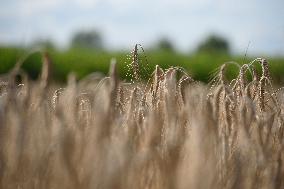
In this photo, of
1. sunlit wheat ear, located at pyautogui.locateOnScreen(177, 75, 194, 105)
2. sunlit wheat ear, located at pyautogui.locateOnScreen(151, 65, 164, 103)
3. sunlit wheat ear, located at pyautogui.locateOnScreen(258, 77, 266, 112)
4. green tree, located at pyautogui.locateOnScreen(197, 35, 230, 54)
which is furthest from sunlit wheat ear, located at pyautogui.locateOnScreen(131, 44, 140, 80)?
green tree, located at pyautogui.locateOnScreen(197, 35, 230, 54)

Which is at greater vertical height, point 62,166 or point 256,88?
point 256,88

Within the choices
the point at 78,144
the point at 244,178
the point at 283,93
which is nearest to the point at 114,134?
the point at 78,144

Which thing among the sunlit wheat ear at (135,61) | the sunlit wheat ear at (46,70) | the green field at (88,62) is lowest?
the sunlit wheat ear at (46,70)

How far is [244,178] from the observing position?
188cm

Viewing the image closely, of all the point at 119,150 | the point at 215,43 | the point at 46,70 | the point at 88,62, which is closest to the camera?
the point at 119,150

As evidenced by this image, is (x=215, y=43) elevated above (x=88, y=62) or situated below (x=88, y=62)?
above

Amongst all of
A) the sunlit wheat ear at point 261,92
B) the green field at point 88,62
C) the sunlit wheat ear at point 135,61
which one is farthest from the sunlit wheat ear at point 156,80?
the green field at point 88,62

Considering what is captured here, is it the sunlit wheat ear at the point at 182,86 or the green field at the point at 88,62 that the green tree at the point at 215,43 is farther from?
the sunlit wheat ear at the point at 182,86

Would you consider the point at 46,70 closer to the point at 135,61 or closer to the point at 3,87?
the point at 135,61

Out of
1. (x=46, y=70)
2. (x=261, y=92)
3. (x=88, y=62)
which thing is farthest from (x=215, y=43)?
(x=46, y=70)

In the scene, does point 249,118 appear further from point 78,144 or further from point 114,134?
point 78,144

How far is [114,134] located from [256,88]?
0.85 meters

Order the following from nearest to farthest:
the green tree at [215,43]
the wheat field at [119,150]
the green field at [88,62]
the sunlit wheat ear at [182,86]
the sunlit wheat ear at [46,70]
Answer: the wheat field at [119,150] → the sunlit wheat ear at [46,70] → the sunlit wheat ear at [182,86] → the green field at [88,62] → the green tree at [215,43]

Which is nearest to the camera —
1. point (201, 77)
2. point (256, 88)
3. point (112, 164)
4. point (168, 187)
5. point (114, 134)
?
point (112, 164)
